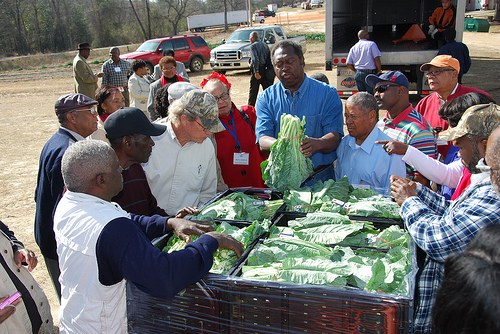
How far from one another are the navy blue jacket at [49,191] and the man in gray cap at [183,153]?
2.24 ft

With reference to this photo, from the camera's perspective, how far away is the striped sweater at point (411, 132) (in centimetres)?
356

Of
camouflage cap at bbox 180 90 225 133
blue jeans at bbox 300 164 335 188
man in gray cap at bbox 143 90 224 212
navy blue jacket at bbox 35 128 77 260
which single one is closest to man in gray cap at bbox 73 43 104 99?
navy blue jacket at bbox 35 128 77 260

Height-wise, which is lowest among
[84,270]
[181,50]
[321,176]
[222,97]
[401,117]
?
[321,176]

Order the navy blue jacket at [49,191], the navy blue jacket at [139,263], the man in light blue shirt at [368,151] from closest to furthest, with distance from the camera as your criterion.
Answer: the navy blue jacket at [139,263]
the navy blue jacket at [49,191]
the man in light blue shirt at [368,151]

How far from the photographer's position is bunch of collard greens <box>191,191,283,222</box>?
2.75m

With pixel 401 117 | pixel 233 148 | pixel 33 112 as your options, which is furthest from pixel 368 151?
pixel 33 112

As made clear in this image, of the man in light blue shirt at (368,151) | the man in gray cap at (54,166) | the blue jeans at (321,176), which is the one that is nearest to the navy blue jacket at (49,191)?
the man in gray cap at (54,166)

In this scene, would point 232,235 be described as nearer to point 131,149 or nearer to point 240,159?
point 131,149

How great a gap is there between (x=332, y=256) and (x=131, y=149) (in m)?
1.59

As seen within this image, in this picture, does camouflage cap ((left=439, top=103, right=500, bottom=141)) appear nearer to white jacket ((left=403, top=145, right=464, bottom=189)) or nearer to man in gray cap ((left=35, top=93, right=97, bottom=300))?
white jacket ((left=403, top=145, right=464, bottom=189))

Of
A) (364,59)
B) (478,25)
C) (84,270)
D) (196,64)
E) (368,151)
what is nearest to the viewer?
(84,270)

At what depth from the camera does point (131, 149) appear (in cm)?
278

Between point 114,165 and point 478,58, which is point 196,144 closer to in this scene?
point 114,165

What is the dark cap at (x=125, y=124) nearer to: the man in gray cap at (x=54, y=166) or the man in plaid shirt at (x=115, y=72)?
the man in gray cap at (x=54, y=166)
